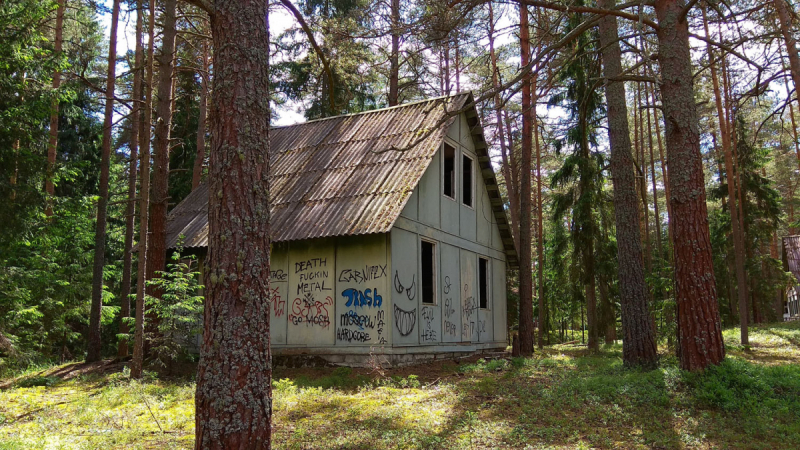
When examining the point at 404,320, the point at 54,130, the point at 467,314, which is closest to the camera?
the point at 404,320

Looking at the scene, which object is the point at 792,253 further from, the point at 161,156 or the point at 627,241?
the point at 161,156

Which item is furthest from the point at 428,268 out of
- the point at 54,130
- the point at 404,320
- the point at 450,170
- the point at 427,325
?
the point at 54,130

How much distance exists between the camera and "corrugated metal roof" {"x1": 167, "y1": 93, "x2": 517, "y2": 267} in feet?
37.8

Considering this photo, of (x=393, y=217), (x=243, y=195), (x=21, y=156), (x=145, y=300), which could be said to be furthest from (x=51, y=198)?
(x=243, y=195)

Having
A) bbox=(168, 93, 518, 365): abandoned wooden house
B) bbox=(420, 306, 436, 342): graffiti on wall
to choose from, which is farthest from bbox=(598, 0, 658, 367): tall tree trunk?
bbox=(420, 306, 436, 342): graffiti on wall

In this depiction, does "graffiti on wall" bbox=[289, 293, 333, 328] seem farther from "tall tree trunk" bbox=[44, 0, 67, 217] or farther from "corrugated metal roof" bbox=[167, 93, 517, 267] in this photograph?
"tall tree trunk" bbox=[44, 0, 67, 217]

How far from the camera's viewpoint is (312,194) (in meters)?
13.0

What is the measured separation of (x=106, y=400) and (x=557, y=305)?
24.0 m

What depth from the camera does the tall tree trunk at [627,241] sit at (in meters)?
9.84

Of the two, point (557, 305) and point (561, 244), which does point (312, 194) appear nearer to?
point (561, 244)

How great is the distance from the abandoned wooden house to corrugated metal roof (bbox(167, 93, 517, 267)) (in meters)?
0.04

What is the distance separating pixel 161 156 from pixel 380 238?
200 inches

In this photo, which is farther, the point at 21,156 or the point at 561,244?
the point at 561,244

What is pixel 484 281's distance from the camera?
1628 cm
